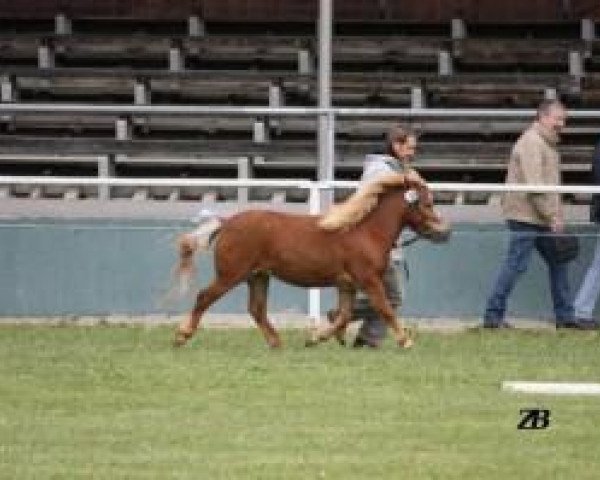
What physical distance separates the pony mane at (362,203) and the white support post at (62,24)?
9.92 m

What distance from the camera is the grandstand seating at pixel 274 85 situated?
22297 millimetres

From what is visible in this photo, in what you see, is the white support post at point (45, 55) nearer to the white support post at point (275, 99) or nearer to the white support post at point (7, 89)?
the white support post at point (7, 89)

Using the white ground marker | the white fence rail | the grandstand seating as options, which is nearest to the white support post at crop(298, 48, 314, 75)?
the grandstand seating

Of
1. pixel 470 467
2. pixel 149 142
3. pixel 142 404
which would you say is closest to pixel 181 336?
pixel 142 404

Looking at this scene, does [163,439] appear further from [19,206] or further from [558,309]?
[19,206]

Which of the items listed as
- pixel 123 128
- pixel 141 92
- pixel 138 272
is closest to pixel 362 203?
pixel 138 272

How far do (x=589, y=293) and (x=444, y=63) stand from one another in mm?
6792

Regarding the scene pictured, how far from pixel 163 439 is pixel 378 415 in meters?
1.35

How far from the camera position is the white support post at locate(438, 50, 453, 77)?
2405cm

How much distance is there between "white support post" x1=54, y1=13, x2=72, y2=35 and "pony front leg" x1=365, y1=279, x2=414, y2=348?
10339 mm

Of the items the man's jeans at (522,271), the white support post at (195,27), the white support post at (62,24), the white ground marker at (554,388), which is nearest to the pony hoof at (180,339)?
the man's jeans at (522,271)

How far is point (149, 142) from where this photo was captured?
22.3m

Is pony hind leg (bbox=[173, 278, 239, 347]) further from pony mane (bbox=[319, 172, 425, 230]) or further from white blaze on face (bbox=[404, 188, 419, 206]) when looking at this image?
white blaze on face (bbox=[404, 188, 419, 206])

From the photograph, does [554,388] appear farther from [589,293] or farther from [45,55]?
[45,55]
